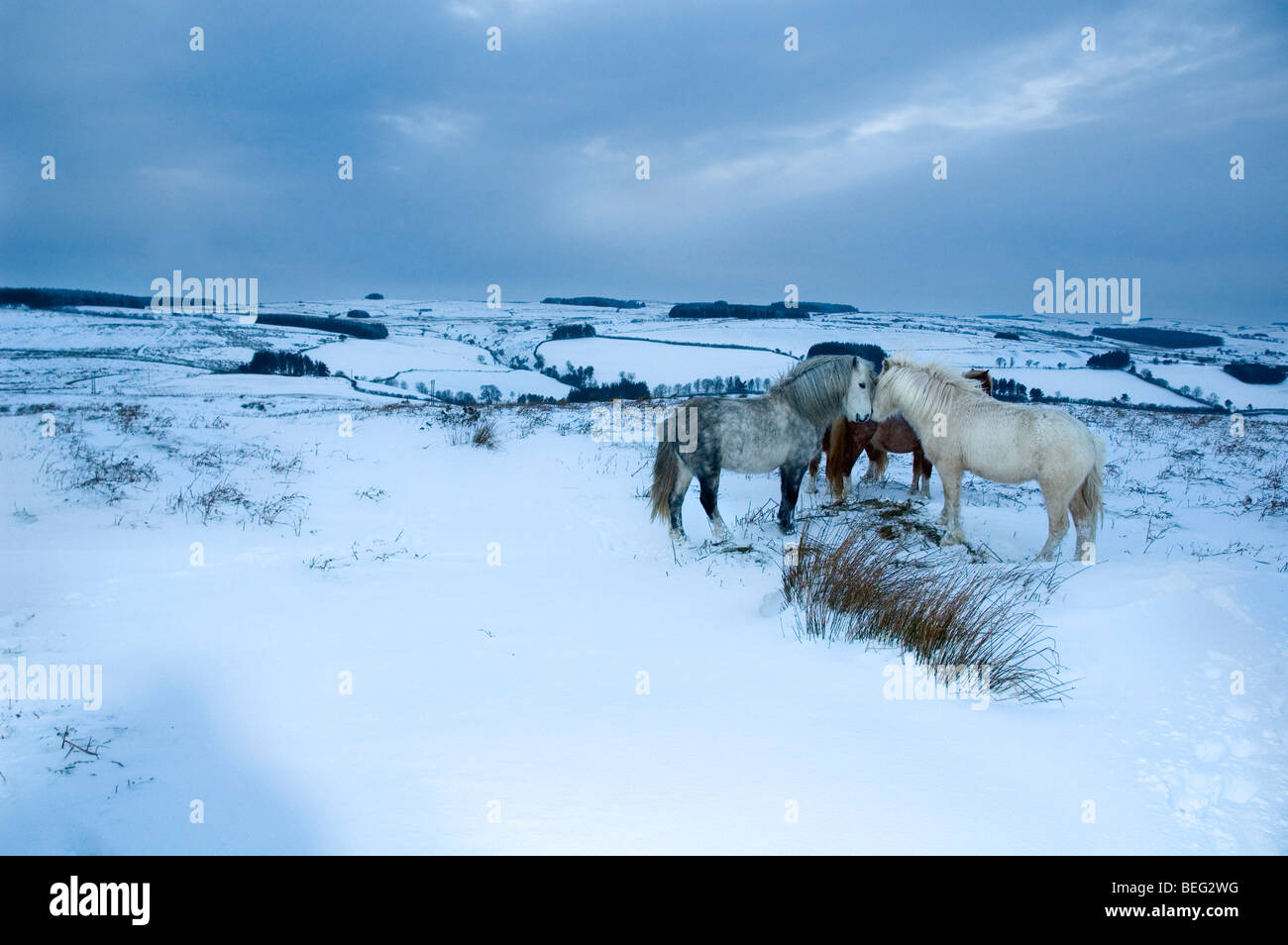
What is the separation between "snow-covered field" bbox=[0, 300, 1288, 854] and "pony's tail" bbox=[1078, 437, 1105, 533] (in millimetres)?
751

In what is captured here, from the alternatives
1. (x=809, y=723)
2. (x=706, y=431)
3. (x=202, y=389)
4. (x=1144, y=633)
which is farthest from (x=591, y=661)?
(x=202, y=389)

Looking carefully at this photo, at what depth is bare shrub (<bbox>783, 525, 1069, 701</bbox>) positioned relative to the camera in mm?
3717

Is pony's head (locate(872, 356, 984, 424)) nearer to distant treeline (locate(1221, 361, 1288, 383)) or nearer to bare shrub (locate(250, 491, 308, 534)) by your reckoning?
bare shrub (locate(250, 491, 308, 534))

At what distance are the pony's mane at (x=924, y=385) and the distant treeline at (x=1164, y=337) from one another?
53.0 metres

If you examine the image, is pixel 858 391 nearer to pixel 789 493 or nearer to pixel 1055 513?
pixel 789 493

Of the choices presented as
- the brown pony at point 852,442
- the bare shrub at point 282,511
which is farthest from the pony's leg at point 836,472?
the bare shrub at point 282,511

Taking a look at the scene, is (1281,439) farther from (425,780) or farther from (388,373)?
(388,373)

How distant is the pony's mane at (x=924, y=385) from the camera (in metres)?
6.68

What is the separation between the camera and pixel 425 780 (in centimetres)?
250

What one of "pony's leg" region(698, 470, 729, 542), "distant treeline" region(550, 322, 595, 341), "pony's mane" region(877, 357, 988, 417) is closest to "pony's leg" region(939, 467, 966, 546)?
"pony's mane" region(877, 357, 988, 417)

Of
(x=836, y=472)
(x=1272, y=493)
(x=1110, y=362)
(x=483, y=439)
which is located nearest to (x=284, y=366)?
(x=483, y=439)

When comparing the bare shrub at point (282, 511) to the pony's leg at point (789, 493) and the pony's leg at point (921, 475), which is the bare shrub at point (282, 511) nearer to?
the pony's leg at point (789, 493)

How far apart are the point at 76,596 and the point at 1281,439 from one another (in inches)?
1000
